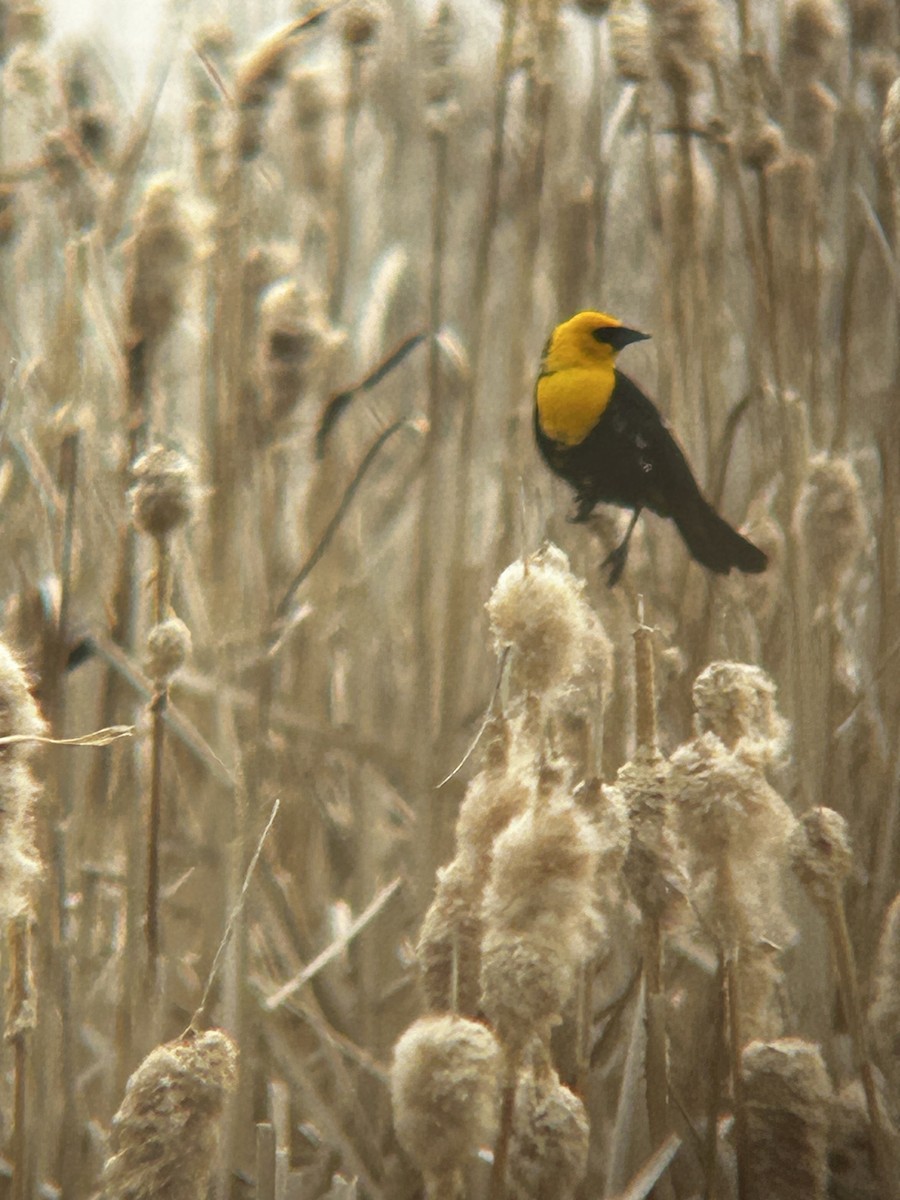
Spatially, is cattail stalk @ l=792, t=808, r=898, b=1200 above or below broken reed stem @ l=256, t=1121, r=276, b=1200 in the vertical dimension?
above

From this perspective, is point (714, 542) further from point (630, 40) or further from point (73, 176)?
point (73, 176)

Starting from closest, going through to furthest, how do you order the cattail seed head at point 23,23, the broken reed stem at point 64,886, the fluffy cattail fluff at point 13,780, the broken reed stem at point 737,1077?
the fluffy cattail fluff at point 13,780 → the broken reed stem at point 737,1077 → the broken reed stem at point 64,886 → the cattail seed head at point 23,23

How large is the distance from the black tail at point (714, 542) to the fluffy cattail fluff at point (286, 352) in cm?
28

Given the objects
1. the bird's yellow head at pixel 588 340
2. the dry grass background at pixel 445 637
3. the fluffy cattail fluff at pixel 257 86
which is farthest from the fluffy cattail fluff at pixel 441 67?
the bird's yellow head at pixel 588 340

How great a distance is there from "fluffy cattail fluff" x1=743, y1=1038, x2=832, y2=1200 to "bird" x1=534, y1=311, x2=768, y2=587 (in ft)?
0.96

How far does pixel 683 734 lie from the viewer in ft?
2.52

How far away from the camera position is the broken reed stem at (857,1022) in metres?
0.50

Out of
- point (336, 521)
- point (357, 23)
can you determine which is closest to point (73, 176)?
point (357, 23)

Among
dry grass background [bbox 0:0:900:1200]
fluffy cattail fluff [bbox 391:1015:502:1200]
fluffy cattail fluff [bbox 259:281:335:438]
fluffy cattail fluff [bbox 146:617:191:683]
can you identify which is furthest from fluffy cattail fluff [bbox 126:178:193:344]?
fluffy cattail fluff [bbox 391:1015:502:1200]

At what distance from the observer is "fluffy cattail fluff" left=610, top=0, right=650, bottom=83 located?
0.83m

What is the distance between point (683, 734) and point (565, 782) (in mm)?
318

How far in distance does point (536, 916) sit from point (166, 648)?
0.73ft

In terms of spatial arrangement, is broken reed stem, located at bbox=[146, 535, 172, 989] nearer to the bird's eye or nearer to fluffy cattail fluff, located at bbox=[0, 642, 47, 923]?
fluffy cattail fluff, located at bbox=[0, 642, 47, 923]

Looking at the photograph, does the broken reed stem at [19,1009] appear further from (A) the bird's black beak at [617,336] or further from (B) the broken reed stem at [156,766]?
(A) the bird's black beak at [617,336]
